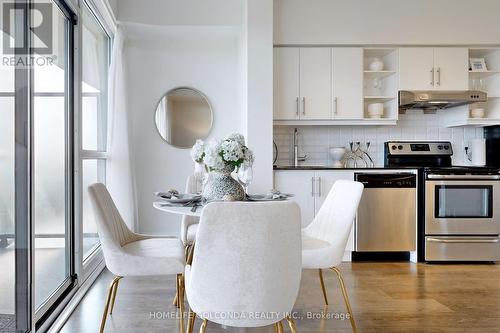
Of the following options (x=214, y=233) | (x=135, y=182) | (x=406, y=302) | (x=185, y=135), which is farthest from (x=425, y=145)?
(x=214, y=233)

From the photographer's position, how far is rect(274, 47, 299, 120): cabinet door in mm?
4184

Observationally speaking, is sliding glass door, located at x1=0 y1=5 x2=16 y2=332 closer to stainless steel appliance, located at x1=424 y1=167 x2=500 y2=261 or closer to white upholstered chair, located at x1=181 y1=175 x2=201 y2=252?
white upholstered chair, located at x1=181 y1=175 x2=201 y2=252

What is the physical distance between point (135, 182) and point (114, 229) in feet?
7.77

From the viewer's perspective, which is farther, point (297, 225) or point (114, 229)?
point (114, 229)

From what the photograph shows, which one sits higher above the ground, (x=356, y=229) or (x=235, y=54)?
(x=235, y=54)

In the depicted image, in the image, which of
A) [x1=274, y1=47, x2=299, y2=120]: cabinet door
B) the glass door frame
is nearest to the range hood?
[x1=274, y1=47, x2=299, y2=120]: cabinet door

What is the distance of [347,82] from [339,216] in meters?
2.14

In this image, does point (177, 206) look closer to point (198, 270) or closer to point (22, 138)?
point (198, 270)

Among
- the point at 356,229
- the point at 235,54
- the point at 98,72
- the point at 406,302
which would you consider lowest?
the point at 406,302

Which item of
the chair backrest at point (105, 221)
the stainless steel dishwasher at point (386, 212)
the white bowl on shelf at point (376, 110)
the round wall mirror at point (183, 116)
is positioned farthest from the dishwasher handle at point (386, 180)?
the chair backrest at point (105, 221)

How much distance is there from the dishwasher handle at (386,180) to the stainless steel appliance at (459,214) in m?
0.15

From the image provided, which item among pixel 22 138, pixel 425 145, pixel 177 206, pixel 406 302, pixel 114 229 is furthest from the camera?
pixel 425 145

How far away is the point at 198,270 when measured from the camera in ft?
5.14

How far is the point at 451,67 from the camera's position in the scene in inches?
169
